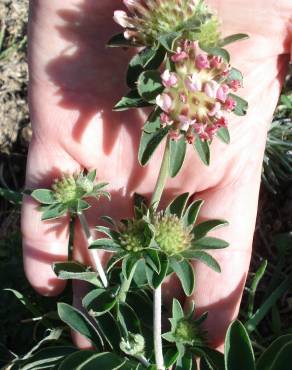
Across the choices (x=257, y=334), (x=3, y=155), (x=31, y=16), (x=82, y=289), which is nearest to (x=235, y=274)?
(x=257, y=334)

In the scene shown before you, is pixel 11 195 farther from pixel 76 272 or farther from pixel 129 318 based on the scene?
pixel 129 318

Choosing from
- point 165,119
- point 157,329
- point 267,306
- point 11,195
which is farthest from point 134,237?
point 11,195

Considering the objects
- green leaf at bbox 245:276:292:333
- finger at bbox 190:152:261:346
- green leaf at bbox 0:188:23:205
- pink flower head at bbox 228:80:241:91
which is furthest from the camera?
green leaf at bbox 0:188:23:205

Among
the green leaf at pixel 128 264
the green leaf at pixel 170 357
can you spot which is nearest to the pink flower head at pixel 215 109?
the green leaf at pixel 128 264

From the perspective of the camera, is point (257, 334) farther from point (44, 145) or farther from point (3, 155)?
point (3, 155)

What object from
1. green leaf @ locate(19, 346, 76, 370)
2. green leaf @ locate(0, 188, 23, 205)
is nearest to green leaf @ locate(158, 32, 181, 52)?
green leaf @ locate(19, 346, 76, 370)

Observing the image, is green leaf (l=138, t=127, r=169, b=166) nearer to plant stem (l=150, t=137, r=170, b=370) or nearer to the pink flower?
plant stem (l=150, t=137, r=170, b=370)
